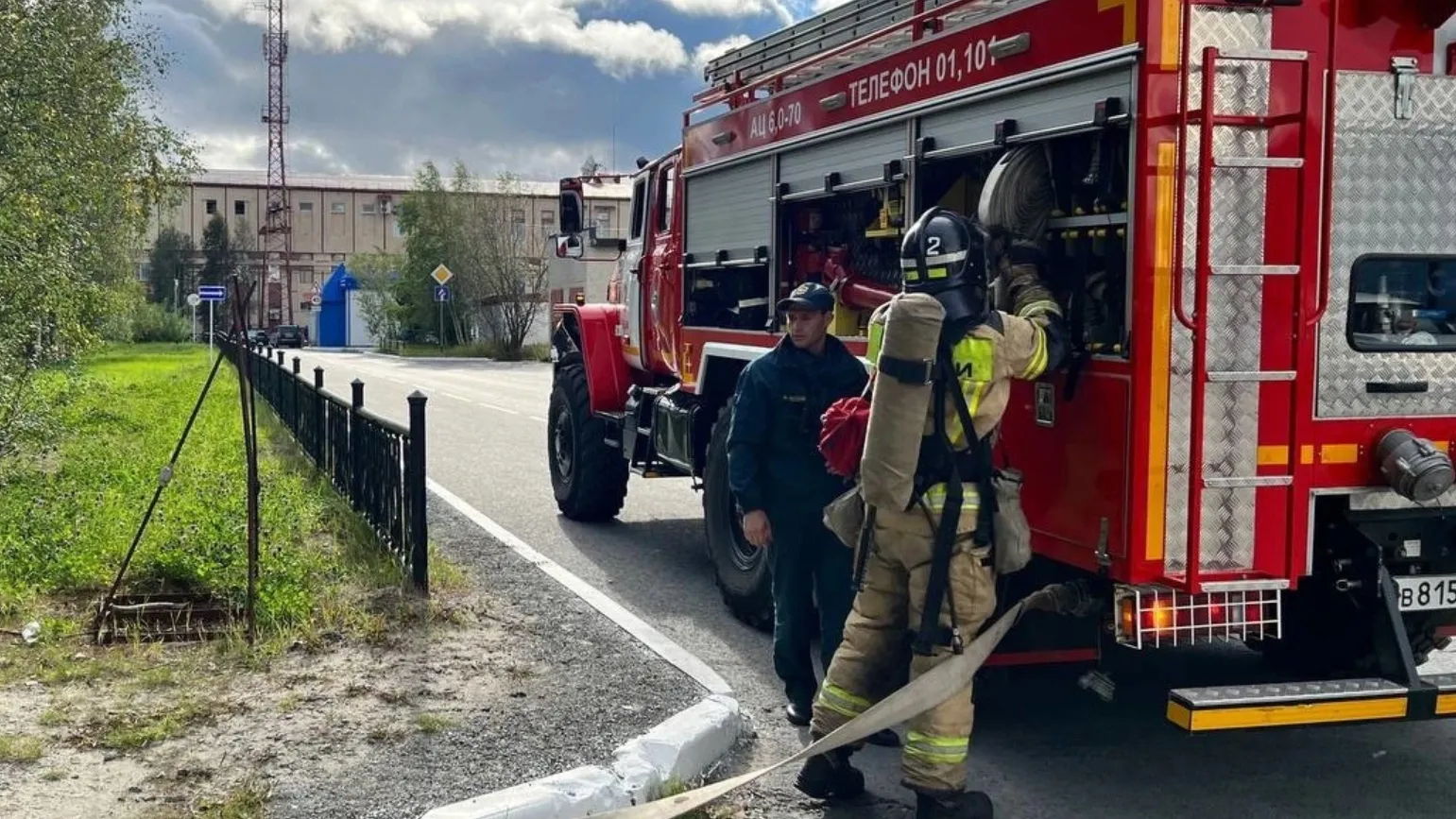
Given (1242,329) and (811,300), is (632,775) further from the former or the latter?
(1242,329)

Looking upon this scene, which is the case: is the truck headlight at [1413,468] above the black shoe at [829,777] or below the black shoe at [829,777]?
above

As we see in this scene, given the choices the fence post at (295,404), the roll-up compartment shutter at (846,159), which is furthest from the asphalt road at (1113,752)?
the fence post at (295,404)

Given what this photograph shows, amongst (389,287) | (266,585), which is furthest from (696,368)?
(389,287)

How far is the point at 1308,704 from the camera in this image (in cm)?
432

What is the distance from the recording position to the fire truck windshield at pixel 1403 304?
4.64m

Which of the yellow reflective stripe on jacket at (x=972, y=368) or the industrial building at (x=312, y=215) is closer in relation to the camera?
the yellow reflective stripe on jacket at (x=972, y=368)

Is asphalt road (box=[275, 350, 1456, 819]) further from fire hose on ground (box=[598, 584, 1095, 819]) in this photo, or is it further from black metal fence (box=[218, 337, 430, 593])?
black metal fence (box=[218, 337, 430, 593])

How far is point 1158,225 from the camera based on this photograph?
14.0 ft

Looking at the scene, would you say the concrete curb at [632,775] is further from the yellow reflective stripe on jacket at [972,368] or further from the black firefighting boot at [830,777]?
the yellow reflective stripe on jacket at [972,368]

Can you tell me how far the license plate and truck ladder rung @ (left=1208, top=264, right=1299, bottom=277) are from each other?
1198 mm

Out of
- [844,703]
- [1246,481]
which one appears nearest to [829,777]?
[844,703]

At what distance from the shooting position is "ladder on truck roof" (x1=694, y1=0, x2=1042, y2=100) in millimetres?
5520

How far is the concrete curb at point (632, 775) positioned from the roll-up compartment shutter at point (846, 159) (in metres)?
2.44

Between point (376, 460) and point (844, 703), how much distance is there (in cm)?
491
